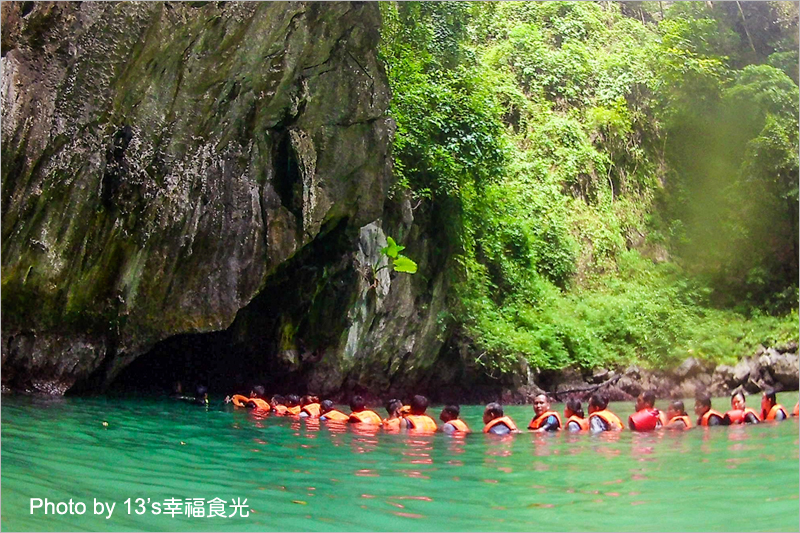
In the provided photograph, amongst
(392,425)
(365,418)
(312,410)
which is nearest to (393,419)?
(392,425)

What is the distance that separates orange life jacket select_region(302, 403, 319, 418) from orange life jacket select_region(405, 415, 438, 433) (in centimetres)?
208

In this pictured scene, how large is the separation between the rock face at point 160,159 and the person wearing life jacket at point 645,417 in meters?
5.23

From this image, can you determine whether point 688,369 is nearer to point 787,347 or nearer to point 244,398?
point 787,347

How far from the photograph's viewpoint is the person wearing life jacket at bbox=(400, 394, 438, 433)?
27.1 ft

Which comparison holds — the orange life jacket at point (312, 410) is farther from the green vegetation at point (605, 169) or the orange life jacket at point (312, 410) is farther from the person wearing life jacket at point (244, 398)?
the green vegetation at point (605, 169)

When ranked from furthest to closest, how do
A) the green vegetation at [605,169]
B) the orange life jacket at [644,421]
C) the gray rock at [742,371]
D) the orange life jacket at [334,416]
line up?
the gray rock at [742,371] < the green vegetation at [605,169] < the orange life jacket at [334,416] < the orange life jacket at [644,421]

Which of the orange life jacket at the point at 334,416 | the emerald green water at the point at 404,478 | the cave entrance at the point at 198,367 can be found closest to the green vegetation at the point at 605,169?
the cave entrance at the point at 198,367

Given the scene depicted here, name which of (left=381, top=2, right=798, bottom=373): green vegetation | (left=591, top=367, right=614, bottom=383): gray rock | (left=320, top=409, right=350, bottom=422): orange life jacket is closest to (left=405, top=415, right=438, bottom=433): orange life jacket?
(left=320, top=409, right=350, bottom=422): orange life jacket

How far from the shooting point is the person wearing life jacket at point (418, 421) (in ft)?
27.1

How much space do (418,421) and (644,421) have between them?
8.05 ft

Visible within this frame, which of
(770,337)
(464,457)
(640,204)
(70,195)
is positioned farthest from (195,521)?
(640,204)

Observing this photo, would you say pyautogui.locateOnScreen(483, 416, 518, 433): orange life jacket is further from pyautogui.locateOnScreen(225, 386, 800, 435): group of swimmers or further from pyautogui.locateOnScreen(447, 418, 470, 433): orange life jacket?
pyautogui.locateOnScreen(447, 418, 470, 433): orange life jacket

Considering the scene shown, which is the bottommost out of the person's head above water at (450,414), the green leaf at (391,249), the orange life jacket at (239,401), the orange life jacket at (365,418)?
the orange life jacket at (239,401)

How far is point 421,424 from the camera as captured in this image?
27.2ft
